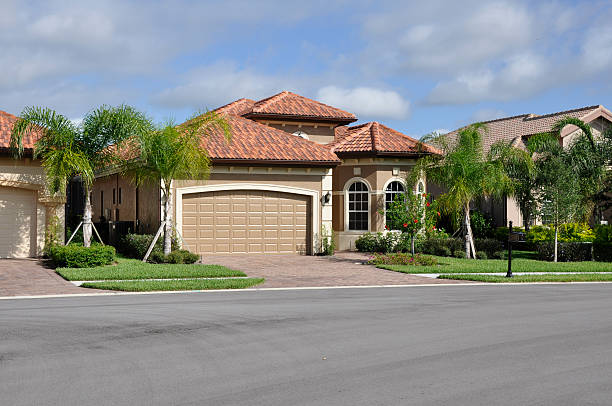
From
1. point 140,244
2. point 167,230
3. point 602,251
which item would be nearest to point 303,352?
point 167,230

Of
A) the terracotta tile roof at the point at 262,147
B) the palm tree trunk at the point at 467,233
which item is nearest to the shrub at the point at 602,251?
the palm tree trunk at the point at 467,233

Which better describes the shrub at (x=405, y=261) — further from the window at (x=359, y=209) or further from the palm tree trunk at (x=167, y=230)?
the palm tree trunk at (x=167, y=230)

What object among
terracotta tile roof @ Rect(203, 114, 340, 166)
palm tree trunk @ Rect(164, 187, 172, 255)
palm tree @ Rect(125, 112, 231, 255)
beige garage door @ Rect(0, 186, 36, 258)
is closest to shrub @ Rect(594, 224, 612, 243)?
terracotta tile roof @ Rect(203, 114, 340, 166)

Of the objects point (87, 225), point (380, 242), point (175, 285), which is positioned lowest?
point (175, 285)

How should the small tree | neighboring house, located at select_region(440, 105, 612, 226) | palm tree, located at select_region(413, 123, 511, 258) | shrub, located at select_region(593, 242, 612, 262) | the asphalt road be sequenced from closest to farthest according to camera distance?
the asphalt road
the small tree
palm tree, located at select_region(413, 123, 511, 258)
shrub, located at select_region(593, 242, 612, 262)
neighboring house, located at select_region(440, 105, 612, 226)

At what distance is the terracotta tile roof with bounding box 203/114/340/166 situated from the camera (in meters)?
24.5

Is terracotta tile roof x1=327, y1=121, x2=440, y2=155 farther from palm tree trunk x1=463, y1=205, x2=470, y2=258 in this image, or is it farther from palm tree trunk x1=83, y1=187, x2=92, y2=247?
palm tree trunk x1=83, y1=187, x2=92, y2=247

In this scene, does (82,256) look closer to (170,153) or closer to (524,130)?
(170,153)

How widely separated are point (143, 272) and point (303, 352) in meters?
10.3

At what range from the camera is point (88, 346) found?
8398mm

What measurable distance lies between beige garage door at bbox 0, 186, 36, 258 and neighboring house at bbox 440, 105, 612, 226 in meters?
21.4

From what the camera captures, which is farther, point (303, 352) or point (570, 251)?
point (570, 251)

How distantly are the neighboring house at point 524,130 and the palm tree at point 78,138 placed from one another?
19.4 meters

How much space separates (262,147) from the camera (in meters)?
25.5
